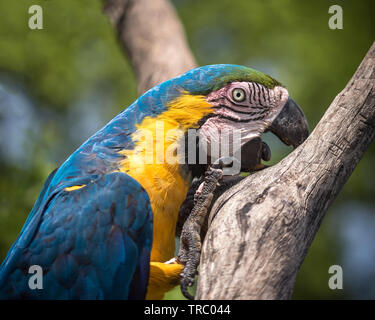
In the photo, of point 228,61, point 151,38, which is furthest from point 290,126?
point 228,61

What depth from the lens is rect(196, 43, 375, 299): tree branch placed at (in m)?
1.66

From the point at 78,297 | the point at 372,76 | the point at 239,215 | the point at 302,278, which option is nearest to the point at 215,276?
the point at 239,215

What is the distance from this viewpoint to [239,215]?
1.86m

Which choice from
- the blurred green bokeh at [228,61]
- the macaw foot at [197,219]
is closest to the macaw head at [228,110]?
the macaw foot at [197,219]

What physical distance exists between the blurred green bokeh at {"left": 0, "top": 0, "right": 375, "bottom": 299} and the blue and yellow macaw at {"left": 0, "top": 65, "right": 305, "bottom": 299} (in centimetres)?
198

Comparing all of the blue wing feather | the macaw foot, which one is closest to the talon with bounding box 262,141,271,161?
the macaw foot

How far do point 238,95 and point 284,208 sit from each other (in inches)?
31.0

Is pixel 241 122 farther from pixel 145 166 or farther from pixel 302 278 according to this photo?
pixel 302 278

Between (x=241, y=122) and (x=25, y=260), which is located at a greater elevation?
(x=241, y=122)

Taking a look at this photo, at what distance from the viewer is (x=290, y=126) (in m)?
2.37

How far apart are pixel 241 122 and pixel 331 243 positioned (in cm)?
316

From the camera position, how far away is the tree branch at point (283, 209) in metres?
1.66

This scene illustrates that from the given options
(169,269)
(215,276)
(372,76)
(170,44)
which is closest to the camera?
(215,276)

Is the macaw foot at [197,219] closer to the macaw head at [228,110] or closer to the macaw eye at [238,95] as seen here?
the macaw head at [228,110]
